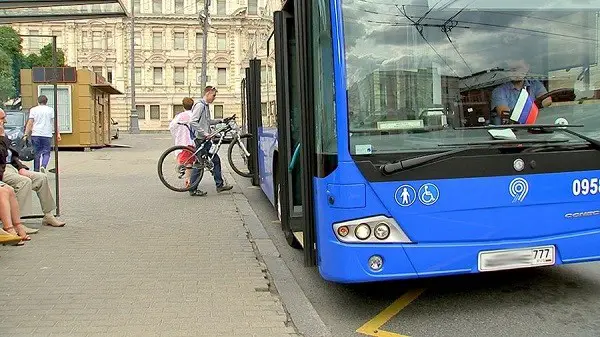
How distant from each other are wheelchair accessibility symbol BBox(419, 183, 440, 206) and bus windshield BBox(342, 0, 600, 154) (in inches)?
11.1

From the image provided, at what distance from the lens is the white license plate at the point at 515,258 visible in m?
4.50

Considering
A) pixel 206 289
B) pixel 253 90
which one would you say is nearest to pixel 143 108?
pixel 253 90

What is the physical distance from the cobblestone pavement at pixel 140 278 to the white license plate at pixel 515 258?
4.87 feet

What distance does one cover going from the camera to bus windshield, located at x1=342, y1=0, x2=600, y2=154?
4422 millimetres

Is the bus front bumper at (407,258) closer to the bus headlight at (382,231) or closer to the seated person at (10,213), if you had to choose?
the bus headlight at (382,231)

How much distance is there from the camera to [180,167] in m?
11.4

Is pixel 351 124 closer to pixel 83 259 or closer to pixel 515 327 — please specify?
pixel 515 327

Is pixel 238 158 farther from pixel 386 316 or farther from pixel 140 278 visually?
pixel 386 316

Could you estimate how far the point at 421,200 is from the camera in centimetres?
440

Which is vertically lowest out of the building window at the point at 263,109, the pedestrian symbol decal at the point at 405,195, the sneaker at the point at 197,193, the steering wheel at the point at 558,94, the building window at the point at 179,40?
the sneaker at the point at 197,193

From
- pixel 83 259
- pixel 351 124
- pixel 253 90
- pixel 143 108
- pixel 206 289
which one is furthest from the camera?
pixel 143 108

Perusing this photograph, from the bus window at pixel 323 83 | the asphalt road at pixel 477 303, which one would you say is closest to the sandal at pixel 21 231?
the asphalt road at pixel 477 303

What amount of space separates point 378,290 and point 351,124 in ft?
6.23

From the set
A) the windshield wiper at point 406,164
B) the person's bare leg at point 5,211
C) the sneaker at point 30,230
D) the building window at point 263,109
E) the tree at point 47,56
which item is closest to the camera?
the windshield wiper at point 406,164
